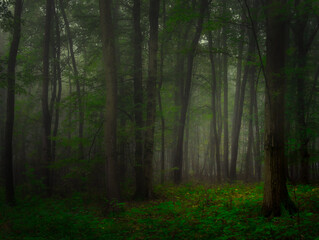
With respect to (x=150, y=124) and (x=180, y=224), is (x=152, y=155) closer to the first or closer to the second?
(x=150, y=124)

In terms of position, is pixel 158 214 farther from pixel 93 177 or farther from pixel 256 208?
pixel 93 177

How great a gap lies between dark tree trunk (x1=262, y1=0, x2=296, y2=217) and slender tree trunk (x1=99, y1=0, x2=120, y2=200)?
5318 millimetres

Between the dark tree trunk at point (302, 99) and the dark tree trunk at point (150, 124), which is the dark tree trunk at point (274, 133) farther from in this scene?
the dark tree trunk at point (150, 124)

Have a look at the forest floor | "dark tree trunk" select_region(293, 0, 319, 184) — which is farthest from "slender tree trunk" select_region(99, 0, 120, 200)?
"dark tree trunk" select_region(293, 0, 319, 184)

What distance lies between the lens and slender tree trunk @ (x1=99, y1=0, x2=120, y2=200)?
9383 millimetres

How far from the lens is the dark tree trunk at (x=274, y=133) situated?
604 cm

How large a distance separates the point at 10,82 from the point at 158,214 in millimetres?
8214

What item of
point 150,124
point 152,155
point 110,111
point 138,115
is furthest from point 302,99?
point 110,111

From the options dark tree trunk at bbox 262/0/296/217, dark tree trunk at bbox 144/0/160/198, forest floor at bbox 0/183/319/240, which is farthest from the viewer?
dark tree trunk at bbox 144/0/160/198

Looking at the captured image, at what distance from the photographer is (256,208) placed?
672 cm

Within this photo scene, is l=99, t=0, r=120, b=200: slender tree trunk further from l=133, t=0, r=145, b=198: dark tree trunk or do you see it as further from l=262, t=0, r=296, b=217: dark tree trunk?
l=262, t=0, r=296, b=217: dark tree trunk

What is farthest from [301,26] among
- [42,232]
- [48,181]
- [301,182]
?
[48,181]

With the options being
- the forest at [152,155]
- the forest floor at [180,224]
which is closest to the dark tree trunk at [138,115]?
the forest at [152,155]

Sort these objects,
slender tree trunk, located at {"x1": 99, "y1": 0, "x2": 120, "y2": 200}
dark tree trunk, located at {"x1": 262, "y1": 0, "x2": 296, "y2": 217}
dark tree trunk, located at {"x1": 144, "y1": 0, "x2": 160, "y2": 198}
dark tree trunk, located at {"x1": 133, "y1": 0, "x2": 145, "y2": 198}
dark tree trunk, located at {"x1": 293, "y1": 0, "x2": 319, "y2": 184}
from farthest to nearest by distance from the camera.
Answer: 1. dark tree trunk, located at {"x1": 133, "y1": 0, "x2": 145, "y2": 198}
2. dark tree trunk, located at {"x1": 144, "y1": 0, "x2": 160, "y2": 198}
3. dark tree trunk, located at {"x1": 293, "y1": 0, "x2": 319, "y2": 184}
4. slender tree trunk, located at {"x1": 99, "y1": 0, "x2": 120, "y2": 200}
5. dark tree trunk, located at {"x1": 262, "y1": 0, "x2": 296, "y2": 217}
